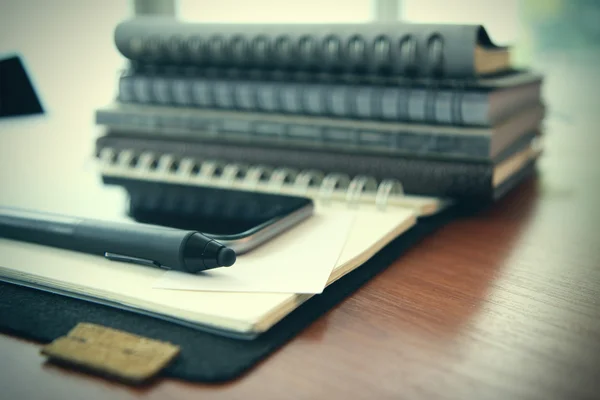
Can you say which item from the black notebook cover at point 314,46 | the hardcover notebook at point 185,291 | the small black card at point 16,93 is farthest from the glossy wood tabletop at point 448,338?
the small black card at point 16,93

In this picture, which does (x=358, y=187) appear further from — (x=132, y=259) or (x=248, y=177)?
(x=132, y=259)

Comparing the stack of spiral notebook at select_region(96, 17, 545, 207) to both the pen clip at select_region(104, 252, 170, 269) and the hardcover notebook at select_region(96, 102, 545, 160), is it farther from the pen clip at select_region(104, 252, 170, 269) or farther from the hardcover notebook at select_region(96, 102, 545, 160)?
the pen clip at select_region(104, 252, 170, 269)

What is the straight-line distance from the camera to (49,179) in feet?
2.34

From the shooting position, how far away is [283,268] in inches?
17.2

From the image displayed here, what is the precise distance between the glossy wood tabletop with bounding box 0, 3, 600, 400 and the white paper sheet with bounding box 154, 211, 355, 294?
3cm

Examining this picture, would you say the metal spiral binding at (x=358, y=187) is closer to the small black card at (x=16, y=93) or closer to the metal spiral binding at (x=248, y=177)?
the metal spiral binding at (x=248, y=177)

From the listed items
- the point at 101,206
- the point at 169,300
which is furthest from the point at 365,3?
the point at 169,300

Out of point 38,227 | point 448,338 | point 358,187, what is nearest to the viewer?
point 448,338

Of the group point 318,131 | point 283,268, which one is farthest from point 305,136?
point 283,268

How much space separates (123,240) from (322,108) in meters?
0.30

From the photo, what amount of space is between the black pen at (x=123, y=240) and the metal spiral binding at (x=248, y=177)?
19 cm

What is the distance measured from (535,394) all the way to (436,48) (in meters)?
0.37

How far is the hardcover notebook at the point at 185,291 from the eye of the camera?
366 mm

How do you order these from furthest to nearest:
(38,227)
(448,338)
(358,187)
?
(358,187)
(38,227)
(448,338)
